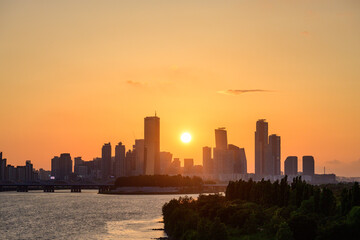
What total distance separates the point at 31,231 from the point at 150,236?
3818 cm

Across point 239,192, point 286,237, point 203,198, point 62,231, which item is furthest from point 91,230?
point 286,237

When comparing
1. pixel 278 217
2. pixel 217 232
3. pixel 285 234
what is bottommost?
pixel 217 232

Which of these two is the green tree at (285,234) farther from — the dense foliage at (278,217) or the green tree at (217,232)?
the green tree at (217,232)

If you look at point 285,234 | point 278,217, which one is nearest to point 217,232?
point 285,234

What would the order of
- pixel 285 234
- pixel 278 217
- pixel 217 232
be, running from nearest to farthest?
1. pixel 285 234
2. pixel 217 232
3. pixel 278 217

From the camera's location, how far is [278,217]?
10075 centimetres

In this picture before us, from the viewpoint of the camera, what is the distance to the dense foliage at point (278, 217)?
275 ft

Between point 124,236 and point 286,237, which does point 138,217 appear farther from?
point 286,237

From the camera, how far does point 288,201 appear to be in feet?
410

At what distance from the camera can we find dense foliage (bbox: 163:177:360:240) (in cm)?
8375

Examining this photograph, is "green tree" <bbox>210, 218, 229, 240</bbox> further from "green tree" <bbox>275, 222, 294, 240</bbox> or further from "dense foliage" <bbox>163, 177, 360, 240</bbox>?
"green tree" <bbox>275, 222, 294, 240</bbox>

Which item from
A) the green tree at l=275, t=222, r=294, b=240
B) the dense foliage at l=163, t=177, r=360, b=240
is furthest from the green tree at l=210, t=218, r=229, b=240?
the green tree at l=275, t=222, r=294, b=240

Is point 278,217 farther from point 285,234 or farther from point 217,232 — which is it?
point 285,234

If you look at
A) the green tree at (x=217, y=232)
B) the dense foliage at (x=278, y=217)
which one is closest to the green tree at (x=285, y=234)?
the dense foliage at (x=278, y=217)
